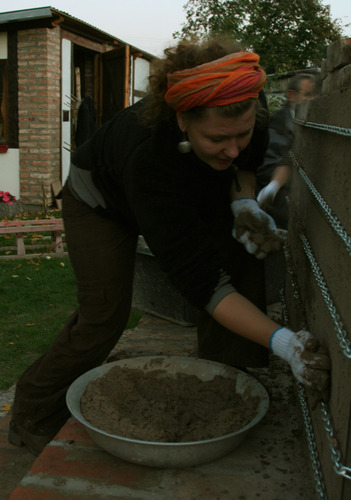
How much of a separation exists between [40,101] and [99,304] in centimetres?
783

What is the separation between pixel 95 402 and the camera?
6.52 ft

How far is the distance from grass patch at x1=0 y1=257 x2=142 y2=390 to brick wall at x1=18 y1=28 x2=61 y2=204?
3.41 m

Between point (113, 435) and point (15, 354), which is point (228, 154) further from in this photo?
point (15, 354)

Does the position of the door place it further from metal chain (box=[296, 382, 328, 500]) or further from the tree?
the tree

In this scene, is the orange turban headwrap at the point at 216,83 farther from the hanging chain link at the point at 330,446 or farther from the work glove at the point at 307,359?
the hanging chain link at the point at 330,446

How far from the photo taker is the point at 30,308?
500 cm

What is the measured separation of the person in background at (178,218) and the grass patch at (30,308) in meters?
1.55

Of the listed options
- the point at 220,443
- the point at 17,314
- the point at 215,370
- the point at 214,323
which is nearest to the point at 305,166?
the point at 214,323

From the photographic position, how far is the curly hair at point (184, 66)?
166 centimetres

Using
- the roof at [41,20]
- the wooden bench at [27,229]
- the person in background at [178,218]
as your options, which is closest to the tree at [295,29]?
the roof at [41,20]

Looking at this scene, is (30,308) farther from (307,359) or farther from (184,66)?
(307,359)

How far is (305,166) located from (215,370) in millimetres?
1035

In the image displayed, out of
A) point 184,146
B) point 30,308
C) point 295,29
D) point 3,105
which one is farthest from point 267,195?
point 295,29

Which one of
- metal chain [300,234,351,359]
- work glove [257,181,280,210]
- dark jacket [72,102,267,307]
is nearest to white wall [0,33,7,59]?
work glove [257,181,280,210]
